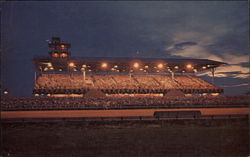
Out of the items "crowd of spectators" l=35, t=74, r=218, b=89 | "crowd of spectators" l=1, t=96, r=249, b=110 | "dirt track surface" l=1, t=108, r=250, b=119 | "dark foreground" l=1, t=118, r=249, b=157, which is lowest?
"dark foreground" l=1, t=118, r=249, b=157

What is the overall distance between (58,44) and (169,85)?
2357 centimetres

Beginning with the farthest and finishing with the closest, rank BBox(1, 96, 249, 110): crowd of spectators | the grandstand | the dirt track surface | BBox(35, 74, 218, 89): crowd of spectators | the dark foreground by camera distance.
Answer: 1. BBox(35, 74, 218, 89): crowd of spectators
2. the grandstand
3. BBox(1, 96, 249, 110): crowd of spectators
4. the dirt track surface
5. the dark foreground

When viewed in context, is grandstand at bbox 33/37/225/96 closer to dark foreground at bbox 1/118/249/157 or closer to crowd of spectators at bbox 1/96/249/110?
crowd of spectators at bbox 1/96/249/110

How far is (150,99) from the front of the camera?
23.6 metres

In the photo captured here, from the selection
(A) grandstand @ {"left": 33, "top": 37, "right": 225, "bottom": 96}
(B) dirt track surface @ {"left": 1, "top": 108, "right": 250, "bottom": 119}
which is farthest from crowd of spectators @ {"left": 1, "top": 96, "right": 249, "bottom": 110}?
(A) grandstand @ {"left": 33, "top": 37, "right": 225, "bottom": 96}

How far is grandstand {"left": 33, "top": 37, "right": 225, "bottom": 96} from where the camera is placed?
30.2m

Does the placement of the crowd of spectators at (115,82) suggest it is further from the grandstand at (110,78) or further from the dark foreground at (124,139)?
the dark foreground at (124,139)

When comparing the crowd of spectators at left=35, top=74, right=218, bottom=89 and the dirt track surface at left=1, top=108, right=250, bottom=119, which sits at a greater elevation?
the crowd of spectators at left=35, top=74, right=218, bottom=89

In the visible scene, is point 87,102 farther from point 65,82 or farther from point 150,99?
point 65,82

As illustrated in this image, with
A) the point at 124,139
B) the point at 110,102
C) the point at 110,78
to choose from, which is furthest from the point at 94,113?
the point at 110,78

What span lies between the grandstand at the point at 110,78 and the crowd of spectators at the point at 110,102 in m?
8.34

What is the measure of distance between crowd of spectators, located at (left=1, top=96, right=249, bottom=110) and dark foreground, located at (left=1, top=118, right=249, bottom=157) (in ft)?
16.3

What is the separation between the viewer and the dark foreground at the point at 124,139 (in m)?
13.7

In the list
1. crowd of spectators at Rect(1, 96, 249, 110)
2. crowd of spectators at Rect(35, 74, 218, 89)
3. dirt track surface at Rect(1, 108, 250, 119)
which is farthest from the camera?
crowd of spectators at Rect(35, 74, 218, 89)
